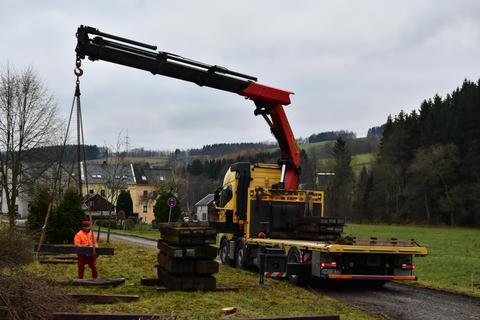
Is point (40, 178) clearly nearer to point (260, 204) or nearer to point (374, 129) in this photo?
point (260, 204)

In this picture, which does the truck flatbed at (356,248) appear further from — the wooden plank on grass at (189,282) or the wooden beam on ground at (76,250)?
the wooden beam on ground at (76,250)

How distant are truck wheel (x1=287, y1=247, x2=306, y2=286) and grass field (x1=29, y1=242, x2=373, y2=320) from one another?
8.4 inches

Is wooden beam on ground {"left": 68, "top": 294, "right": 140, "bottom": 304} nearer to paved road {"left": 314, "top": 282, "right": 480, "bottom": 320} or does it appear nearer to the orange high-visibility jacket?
the orange high-visibility jacket

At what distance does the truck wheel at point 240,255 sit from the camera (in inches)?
698

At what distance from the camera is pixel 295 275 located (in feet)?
46.3

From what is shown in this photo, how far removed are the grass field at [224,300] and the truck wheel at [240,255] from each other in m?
1.70

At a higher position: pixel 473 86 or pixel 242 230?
pixel 473 86

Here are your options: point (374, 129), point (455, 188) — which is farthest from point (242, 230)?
point (374, 129)

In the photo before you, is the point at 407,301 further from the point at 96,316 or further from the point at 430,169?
the point at 430,169

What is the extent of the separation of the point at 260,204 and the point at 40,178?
15.7 meters

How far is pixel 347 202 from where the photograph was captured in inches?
3221

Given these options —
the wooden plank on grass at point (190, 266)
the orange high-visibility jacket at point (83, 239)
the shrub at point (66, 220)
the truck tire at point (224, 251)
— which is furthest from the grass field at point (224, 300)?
the shrub at point (66, 220)

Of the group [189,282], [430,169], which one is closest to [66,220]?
[189,282]

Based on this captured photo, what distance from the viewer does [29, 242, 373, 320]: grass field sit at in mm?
9633
